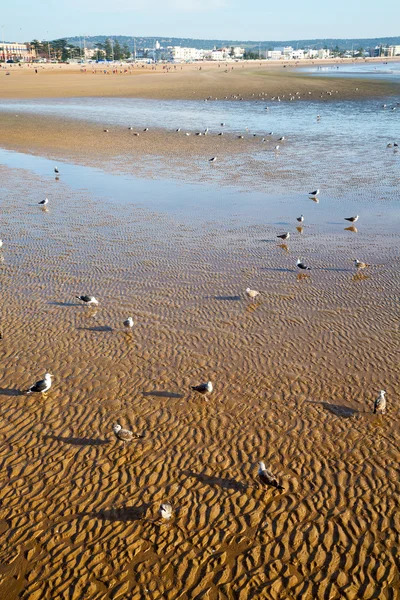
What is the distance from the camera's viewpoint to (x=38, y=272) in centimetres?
1567

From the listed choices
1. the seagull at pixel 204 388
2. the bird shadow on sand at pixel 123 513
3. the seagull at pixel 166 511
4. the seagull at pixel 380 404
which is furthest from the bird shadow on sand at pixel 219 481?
the seagull at pixel 380 404

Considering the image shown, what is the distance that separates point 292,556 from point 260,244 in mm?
12476

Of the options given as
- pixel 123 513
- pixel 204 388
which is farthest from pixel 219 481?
pixel 204 388

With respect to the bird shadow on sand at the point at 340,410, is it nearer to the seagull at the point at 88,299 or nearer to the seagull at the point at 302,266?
the seagull at the point at 88,299

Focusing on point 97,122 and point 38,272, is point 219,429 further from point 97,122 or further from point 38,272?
point 97,122

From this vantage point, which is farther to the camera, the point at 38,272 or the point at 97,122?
the point at 97,122

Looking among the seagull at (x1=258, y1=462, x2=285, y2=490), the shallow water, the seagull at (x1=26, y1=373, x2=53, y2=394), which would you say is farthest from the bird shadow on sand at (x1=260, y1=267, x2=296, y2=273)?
the shallow water

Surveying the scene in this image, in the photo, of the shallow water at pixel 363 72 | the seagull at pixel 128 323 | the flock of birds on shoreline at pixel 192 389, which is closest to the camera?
the flock of birds on shoreline at pixel 192 389

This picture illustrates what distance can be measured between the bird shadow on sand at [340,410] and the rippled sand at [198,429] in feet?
0.11

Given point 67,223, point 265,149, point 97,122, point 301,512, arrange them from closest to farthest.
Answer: point 301,512
point 67,223
point 265,149
point 97,122

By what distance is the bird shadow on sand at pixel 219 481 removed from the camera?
8.02 m

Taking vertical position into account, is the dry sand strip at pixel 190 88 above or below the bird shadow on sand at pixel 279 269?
above

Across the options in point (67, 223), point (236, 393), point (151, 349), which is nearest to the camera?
point (236, 393)

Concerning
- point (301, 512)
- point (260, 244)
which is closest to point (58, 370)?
point (301, 512)
